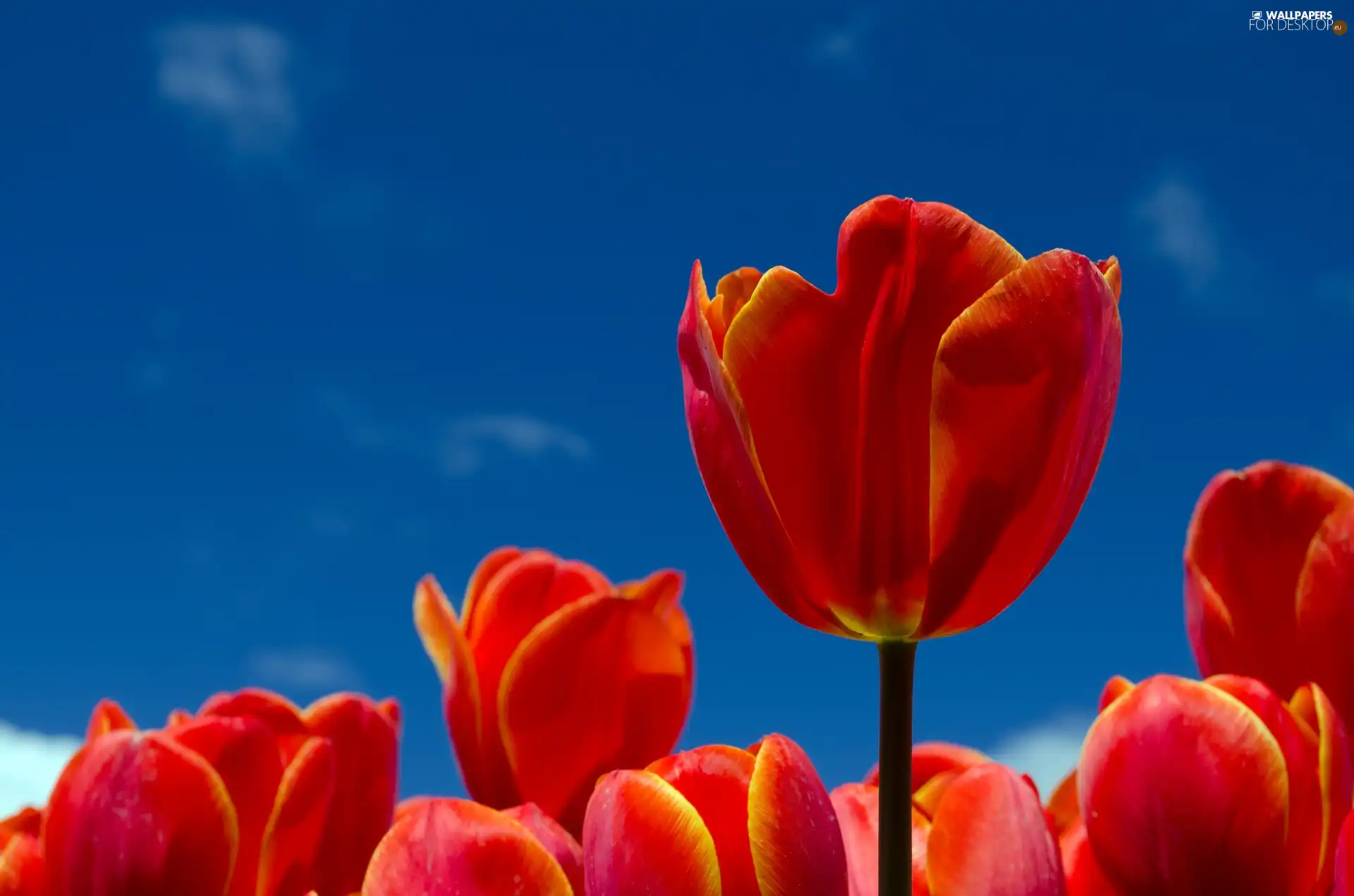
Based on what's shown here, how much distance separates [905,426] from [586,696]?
0.50 metres

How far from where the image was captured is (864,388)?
0.93m

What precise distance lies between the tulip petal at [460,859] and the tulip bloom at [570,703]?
0.42m

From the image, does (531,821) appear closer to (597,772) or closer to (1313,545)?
(597,772)

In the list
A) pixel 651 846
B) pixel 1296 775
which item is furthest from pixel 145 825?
pixel 1296 775

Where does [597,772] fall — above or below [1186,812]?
above

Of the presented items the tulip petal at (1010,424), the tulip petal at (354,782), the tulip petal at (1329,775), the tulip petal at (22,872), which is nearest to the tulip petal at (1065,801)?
the tulip petal at (1329,775)

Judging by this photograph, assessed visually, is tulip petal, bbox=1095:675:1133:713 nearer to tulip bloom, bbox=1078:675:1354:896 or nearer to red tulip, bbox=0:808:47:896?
tulip bloom, bbox=1078:675:1354:896

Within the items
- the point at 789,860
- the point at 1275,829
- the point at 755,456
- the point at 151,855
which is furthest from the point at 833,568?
the point at 151,855

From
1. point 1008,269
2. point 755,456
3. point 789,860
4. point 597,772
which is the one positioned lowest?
point 789,860

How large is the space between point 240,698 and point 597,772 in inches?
13.6

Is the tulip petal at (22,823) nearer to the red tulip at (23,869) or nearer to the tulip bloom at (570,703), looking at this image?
the red tulip at (23,869)

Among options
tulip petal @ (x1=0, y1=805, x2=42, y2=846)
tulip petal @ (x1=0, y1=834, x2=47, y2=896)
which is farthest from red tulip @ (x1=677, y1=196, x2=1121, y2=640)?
tulip petal @ (x1=0, y1=805, x2=42, y2=846)

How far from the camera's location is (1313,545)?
108 centimetres

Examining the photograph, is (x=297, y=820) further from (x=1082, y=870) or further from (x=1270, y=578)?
(x=1270, y=578)
